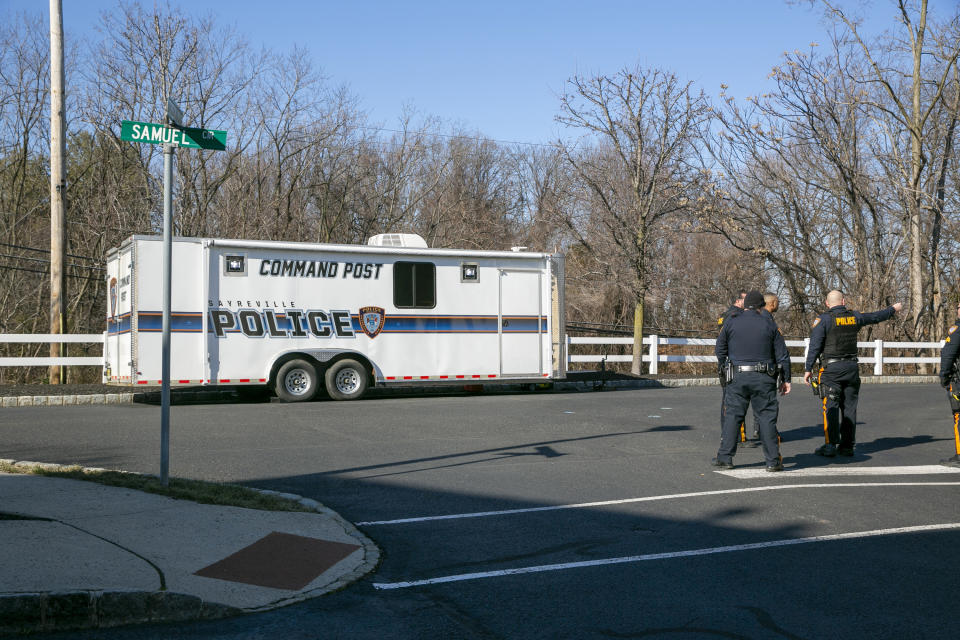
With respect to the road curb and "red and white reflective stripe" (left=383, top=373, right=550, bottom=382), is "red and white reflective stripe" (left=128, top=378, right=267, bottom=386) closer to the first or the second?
"red and white reflective stripe" (left=383, top=373, right=550, bottom=382)

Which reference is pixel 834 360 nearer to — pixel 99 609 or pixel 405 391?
pixel 99 609

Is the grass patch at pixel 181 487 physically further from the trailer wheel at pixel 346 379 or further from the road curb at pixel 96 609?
the trailer wheel at pixel 346 379

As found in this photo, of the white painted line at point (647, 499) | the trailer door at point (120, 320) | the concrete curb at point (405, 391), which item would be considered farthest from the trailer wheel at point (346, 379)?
the white painted line at point (647, 499)

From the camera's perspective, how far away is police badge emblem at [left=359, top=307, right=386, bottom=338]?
18.0 metres

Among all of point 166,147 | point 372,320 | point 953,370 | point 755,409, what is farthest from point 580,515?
point 372,320

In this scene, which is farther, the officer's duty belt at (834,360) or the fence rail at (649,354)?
the fence rail at (649,354)

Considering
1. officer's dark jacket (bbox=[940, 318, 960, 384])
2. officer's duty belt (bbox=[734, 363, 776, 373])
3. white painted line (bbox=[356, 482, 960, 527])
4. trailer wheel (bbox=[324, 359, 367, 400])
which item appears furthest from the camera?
trailer wheel (bbox=[324, 359, 367, 400])

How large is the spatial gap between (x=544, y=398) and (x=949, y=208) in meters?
19.7

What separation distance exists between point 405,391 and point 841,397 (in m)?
11.7

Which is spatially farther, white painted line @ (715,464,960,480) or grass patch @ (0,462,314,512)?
white painted line @ (715,464,960,480)

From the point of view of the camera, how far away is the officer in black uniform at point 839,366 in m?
10.9

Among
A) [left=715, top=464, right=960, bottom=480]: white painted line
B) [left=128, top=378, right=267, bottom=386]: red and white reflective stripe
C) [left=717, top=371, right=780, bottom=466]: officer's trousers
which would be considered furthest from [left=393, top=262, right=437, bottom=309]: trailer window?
[left=715, top=464, right=960, bottom=480]: white painted line

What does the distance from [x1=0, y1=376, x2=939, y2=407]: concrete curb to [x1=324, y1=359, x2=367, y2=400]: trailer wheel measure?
5.52 ft

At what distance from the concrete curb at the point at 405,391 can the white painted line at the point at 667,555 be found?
13.5 meters
